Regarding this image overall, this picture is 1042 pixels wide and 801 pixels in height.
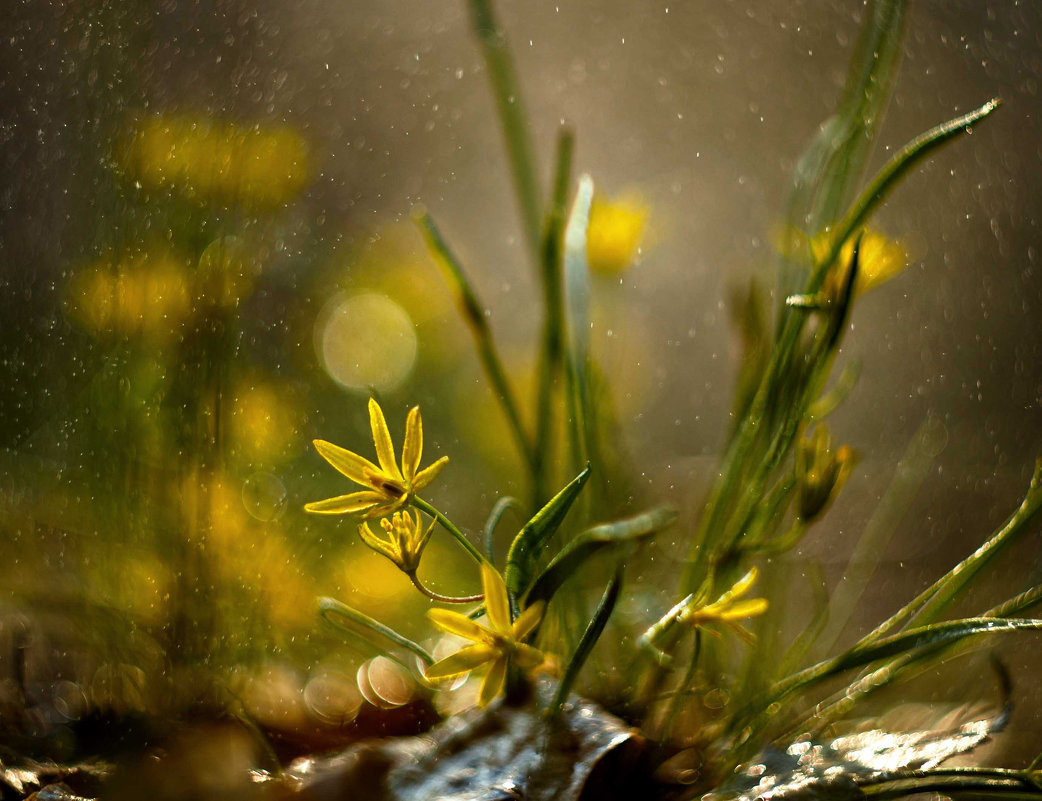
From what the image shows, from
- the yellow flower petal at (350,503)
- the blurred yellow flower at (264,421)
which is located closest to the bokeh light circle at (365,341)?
the blurred yellow flower at (264,421)

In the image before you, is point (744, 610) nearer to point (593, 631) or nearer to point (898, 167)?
point (593, 631)

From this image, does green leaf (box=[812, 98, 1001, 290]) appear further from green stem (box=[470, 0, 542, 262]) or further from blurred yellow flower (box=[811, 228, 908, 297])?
green stem (box=[470, 0, 542, 262])

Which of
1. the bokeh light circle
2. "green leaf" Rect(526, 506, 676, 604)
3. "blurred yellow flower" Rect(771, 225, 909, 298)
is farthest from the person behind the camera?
the bokeh light circle

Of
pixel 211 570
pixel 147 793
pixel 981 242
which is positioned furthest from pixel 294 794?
pixel 981 242

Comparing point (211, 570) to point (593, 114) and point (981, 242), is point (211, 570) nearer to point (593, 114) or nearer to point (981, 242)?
point (593, 114)

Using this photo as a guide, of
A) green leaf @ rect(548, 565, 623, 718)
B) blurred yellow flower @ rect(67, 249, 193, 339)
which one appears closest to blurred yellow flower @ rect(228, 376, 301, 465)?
blurred yellow flower @ rect(67, 249, 193, 339)

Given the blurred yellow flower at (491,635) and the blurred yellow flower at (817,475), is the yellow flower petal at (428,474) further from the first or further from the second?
the blurred yellow flower at (817,475)
